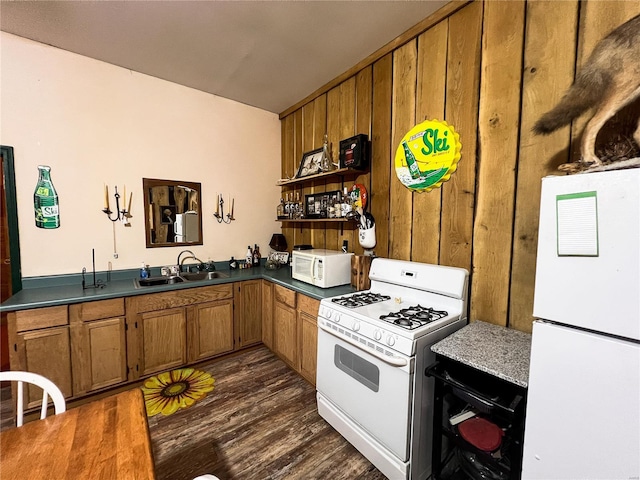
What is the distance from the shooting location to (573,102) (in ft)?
3.81

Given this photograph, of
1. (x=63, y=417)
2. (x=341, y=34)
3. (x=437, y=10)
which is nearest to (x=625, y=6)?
(x=437, y=10)

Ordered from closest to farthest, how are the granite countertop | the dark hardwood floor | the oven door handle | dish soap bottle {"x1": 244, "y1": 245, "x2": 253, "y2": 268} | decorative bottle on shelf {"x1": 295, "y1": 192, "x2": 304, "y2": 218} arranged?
the granite countertop < the oven door handle < the dark hardwood floor < decorative bottle on shelf {"x1": 295, "y1": 192, "x2": 304, "y2": 218} < dish soap bottle {"x1": 244, "y1": 245, "x2": 253, "y2": 268}

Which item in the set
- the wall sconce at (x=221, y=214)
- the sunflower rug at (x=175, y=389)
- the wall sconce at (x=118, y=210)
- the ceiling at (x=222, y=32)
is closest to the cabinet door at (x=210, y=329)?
the sunflower rug at (x=175, y=389)

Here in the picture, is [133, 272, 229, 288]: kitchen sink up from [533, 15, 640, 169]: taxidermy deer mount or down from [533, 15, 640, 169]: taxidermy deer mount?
down

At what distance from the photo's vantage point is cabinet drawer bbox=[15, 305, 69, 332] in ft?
6.07

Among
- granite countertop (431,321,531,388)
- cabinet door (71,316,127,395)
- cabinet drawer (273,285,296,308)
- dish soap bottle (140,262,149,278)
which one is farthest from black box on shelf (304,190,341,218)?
cabinet door (71,316,127,395)

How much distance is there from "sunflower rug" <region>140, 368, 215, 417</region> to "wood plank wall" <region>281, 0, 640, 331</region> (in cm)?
201

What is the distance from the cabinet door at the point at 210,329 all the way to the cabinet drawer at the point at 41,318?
89cm

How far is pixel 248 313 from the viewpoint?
2922mm

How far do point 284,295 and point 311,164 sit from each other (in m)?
1.49

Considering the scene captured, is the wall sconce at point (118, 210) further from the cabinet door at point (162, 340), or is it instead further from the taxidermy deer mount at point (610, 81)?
the taxidermy deer mount at point (610, 81)

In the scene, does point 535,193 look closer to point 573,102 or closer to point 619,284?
point 573,102

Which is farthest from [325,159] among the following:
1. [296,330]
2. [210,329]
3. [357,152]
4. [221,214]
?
[210,329]

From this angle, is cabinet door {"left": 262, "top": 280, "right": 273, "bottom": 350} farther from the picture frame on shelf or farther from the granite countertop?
the granite countertop
